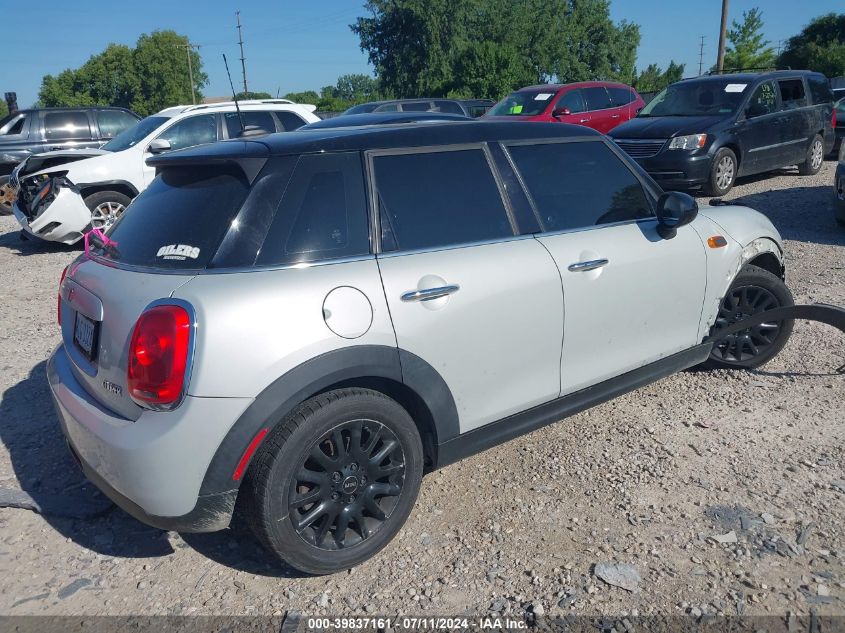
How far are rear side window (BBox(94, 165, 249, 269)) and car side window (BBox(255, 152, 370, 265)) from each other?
0.62 feet

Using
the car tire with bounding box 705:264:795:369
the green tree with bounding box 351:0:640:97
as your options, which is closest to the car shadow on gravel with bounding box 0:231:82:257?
the car tire with bounding box 705:264:795:369

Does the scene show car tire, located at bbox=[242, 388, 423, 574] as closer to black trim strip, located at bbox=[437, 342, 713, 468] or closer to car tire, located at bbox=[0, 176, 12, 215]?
black trim strip, located at bbox=[437, 342, 713, 468]

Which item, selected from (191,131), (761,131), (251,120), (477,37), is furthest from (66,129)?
(477,37)

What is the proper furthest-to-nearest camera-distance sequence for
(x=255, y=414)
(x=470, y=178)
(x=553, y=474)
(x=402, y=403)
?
(x=553, y=474) → (x=470, y=178) → (x=402, y=403) → (x=255, y=414)

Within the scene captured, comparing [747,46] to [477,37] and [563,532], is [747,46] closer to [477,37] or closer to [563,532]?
[477,37]

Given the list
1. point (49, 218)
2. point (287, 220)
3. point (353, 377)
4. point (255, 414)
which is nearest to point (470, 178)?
point (287, 220)

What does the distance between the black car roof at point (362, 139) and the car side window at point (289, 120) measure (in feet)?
25.8

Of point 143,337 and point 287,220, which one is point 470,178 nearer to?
point 287,220

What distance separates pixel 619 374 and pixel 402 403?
1300mm

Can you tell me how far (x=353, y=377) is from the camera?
2676 millimetres

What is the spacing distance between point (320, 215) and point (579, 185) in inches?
60.3

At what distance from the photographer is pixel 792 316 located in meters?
4.33

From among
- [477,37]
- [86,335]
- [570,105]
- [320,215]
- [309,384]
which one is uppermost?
[477,37]

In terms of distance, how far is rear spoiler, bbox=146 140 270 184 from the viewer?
2.77m
